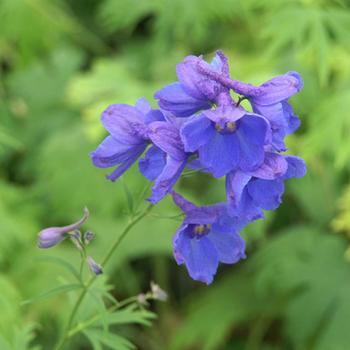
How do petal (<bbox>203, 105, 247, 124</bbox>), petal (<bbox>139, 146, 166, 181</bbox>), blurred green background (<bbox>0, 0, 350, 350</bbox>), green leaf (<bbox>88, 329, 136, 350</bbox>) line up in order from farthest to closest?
blurred green background (<bbox>0, 0, 350, 350</bbox>)
green leaf (<bbox>88, 329, 136, 350</bbox>)
petal (<bbox>139, 146, 166, 181</bbox>)
petal (<bbox>203, 105, 247, 124</bbox>)

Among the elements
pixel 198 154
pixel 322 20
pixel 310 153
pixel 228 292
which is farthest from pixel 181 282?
pixel 198 154

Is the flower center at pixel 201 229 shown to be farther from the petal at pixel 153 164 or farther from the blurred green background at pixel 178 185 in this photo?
the blurred green background at pixel 178 185

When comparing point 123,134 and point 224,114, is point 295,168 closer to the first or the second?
point 224,114

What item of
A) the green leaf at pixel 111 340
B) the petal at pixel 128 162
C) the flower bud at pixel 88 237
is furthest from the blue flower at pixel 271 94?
the green leaf at pixel 111 340

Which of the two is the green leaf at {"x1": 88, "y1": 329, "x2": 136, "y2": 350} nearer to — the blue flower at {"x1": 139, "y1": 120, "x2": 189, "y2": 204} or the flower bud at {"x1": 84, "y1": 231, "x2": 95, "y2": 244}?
the flower bud at {"x1": 84, "y1": 231, "x2": 95, "y2": 244}

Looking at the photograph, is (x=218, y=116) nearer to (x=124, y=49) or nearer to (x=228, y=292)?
(x=228, y=292)

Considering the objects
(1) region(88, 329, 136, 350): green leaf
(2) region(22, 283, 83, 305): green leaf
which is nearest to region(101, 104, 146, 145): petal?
(2) region(22, 283, 83, 305): green leaf
